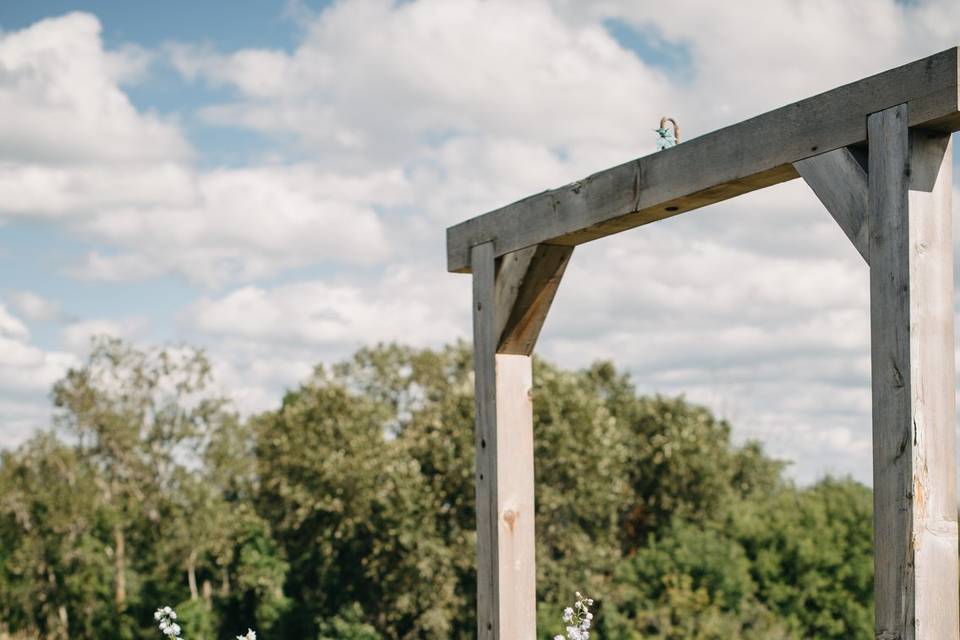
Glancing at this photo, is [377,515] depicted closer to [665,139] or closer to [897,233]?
[665,139]

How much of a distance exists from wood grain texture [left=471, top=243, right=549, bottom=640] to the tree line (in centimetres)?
1160

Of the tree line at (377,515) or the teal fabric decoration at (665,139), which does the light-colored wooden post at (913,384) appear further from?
the tree line at (377,515)

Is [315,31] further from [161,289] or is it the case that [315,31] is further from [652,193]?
[161,289]

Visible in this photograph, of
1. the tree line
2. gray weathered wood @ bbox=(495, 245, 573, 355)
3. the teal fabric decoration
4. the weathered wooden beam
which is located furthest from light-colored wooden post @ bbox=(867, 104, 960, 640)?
the tree line

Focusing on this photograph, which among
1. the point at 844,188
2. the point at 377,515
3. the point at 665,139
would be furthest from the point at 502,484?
the point at 377,515

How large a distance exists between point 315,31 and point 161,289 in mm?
8711

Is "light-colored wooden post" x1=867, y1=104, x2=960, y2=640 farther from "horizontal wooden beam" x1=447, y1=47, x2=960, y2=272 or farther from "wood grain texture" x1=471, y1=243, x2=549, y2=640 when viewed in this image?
"wood grain texture" x1=471, y1=243, x2=549, y2=640

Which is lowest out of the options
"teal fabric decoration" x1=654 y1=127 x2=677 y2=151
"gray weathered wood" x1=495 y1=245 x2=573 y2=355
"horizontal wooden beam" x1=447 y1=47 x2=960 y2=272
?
"gray weathered wood" x1=495 y1=245 x2=573 y2=355

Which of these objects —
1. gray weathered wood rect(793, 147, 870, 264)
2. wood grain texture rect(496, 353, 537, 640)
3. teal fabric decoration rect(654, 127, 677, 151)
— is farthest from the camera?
wood grain texture rect(496, 353, 537, 640)

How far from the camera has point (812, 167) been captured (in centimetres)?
213

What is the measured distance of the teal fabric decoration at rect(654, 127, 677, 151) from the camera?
2.59 meters

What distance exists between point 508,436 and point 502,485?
136 mm

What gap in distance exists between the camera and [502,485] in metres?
2.95

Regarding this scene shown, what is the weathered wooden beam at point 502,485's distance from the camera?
2928 millimetres
